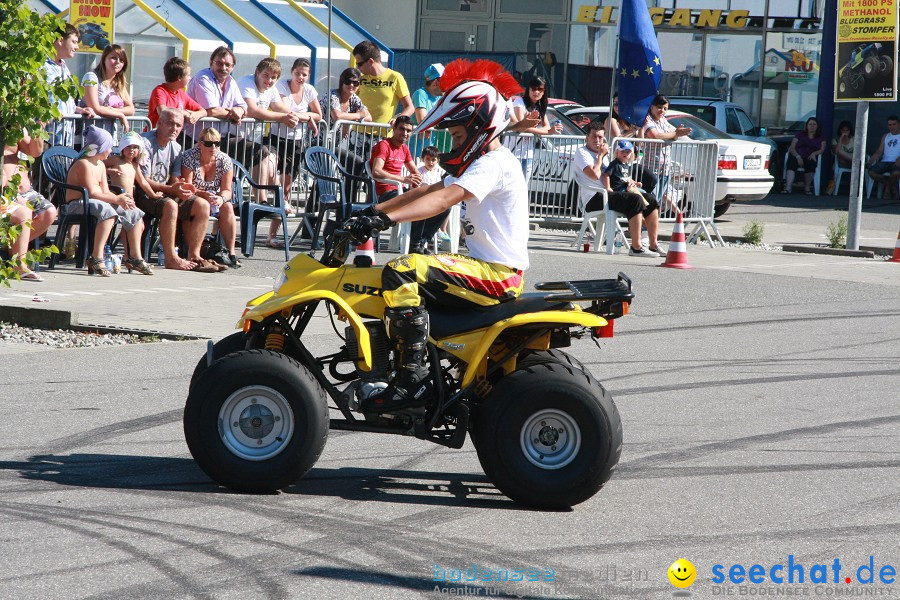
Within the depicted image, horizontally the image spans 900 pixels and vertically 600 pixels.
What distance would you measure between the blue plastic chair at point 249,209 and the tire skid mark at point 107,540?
27.8 feet

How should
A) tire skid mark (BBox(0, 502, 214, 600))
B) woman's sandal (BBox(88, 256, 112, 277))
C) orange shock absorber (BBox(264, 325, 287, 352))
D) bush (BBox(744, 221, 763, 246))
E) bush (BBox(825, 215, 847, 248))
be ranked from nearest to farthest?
1. tire skid mark (BBox(0, 502, 214, 600))
2. orange shock absorber (BBox(264, 325, 287, 352))
3. woman's sandal (BBox(88, 256, 112, 277))
4. bush (BBox(825, 215, 847, 248))
5. bush (BBox(744, 221, 763, 246))

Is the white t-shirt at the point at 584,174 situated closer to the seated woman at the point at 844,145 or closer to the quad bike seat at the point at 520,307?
the quad bike seat at the point at 520,307

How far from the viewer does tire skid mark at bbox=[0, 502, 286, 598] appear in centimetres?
459

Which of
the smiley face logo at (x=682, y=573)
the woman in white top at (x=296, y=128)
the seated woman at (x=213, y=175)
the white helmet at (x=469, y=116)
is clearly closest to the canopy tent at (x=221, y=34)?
the woman in white top at (x=296, y=128)

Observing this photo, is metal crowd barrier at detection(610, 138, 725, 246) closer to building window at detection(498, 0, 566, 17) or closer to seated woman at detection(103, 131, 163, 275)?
seated woman at detection(103, 131, 163, 275)

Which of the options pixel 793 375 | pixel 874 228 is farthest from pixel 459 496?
pixel 874 228

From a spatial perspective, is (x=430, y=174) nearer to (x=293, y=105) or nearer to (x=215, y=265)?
(x=293, y=105)

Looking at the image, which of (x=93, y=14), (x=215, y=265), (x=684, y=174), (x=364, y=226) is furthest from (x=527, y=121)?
(x=364, y=226)

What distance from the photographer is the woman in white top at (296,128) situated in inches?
611

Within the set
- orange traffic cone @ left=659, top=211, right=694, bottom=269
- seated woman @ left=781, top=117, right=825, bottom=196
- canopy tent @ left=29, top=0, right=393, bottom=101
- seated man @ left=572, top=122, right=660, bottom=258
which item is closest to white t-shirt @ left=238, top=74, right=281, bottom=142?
canopy tent @ left=29, top=0, right=393, bottom=101

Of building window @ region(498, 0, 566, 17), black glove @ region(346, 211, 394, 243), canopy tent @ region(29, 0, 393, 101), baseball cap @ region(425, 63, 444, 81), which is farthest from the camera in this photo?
building window @ region(498, 0, 566, 17)

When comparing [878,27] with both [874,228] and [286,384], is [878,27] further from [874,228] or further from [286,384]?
[286,384]

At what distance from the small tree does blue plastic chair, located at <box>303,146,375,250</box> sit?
17.5 ft

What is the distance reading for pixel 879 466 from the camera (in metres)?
6.45
